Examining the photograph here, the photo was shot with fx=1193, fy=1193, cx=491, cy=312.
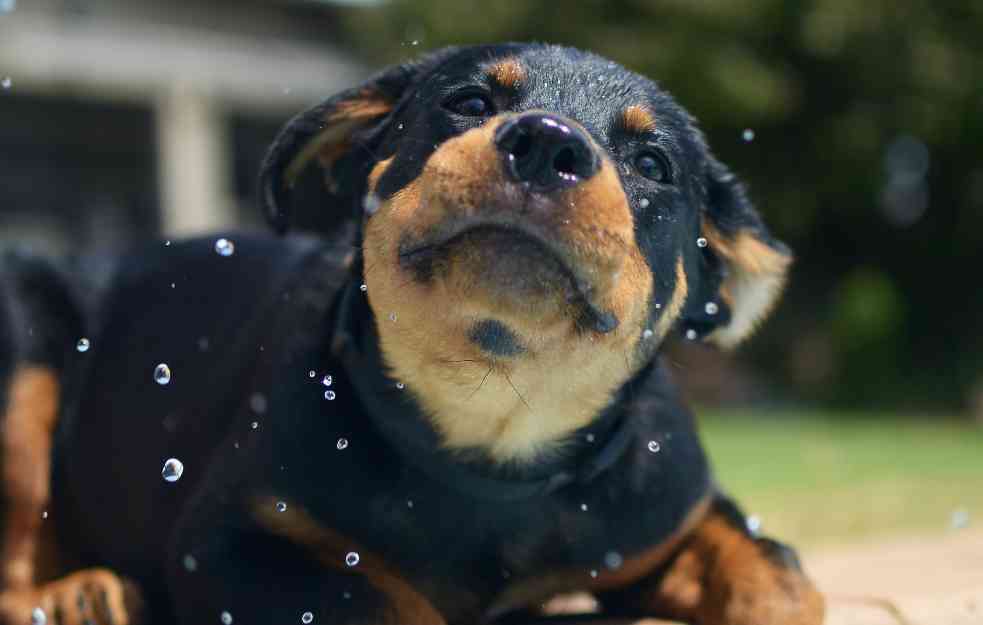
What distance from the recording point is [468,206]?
2.10 metres

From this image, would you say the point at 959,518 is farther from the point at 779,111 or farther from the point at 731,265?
the point at 779,111

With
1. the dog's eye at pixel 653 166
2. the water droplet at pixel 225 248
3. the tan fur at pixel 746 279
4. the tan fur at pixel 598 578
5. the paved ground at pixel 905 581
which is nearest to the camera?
the dog's eye at pixel 653 166

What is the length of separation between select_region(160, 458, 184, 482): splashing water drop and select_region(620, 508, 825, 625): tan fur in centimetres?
112

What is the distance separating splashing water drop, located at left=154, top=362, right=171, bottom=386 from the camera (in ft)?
10.6

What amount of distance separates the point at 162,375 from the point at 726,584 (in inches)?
63.0

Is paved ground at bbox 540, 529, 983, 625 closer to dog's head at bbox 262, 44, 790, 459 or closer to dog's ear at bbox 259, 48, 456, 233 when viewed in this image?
dog's head at bbox 262, 44, 790, 459

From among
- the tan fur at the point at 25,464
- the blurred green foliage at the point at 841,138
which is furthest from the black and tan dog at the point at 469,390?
the blurred green foliage at the point at 841,138

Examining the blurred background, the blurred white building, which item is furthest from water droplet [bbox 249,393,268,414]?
the blurred white building

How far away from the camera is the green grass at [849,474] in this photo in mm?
6324

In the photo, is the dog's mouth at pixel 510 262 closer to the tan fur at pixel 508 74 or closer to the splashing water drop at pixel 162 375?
the tan fur at pixel 508 74

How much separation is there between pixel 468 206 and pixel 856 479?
6.72 meters

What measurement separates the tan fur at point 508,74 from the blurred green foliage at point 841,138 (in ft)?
36.7

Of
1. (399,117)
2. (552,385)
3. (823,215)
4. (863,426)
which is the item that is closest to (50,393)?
(399,117)

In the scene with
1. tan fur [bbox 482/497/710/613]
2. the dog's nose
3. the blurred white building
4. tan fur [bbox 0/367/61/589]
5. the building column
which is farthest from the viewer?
the building column
